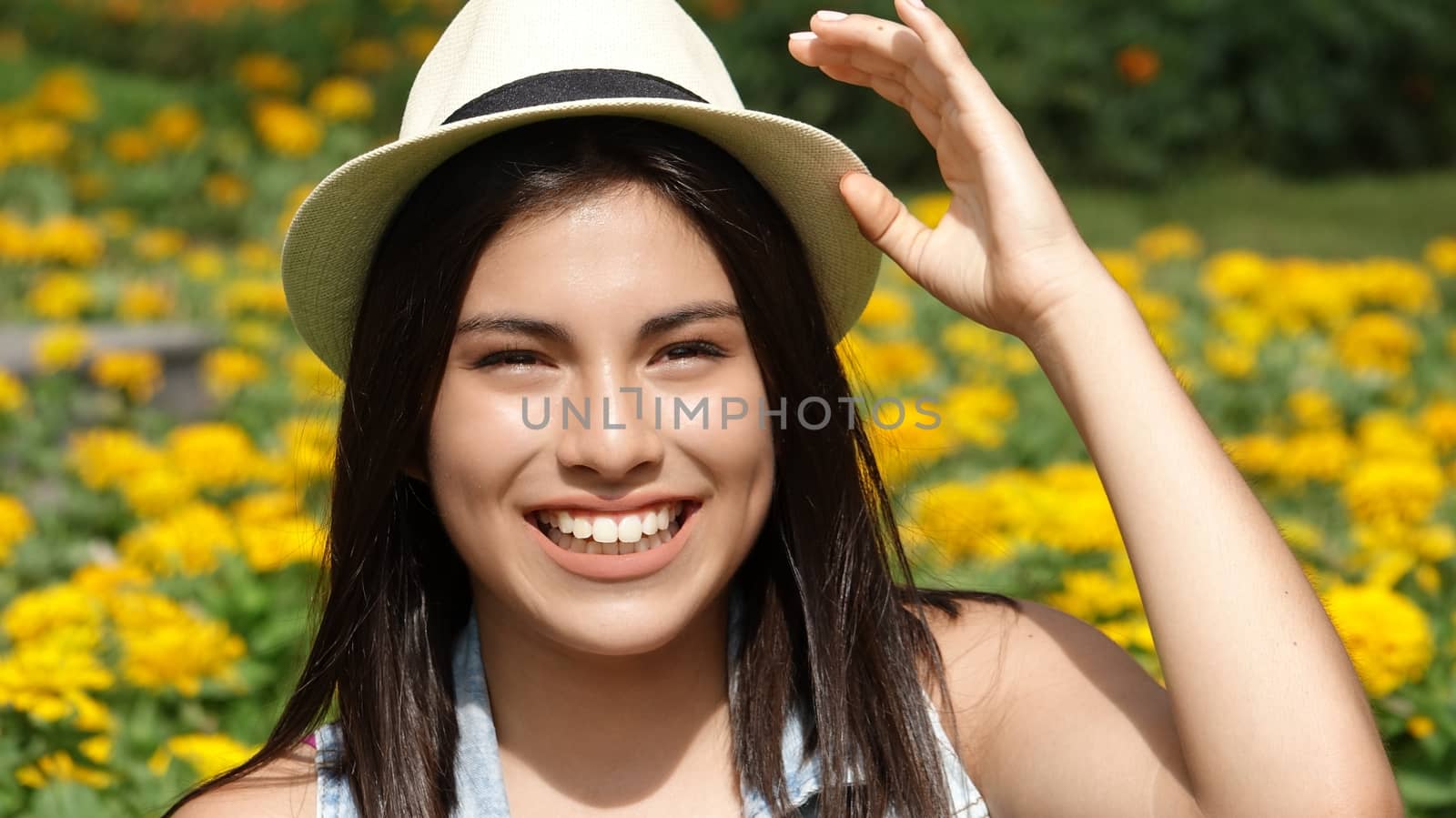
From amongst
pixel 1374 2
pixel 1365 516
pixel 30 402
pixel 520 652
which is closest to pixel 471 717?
pixel 520 652

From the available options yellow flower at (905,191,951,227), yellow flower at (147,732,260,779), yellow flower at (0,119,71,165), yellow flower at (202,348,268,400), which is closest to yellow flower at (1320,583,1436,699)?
yellow flower at (147,732,260,779)

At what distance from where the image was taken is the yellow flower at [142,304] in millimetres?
4531

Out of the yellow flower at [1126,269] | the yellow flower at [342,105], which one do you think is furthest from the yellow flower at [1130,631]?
the yellow flower at [342,105]

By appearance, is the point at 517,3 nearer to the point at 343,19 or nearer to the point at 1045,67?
the point at 1045,67

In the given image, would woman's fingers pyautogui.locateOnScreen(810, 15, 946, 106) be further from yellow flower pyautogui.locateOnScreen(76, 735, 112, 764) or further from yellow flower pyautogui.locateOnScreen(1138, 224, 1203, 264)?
yellow flower pyautogui.locateOnScreen(1138, 224, 1203, 264)

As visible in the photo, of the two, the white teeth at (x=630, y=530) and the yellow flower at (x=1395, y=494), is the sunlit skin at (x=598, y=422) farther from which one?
the yellow flower at (x=1395, y=494)

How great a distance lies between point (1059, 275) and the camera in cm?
182

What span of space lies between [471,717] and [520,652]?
10 centimetres

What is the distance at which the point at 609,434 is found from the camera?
1764mm

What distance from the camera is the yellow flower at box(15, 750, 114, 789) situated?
7.18 feet

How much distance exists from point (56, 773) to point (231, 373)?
1.87 meters

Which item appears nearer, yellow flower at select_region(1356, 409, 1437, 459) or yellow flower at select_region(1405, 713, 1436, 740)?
yellow flower at select_region(1405, 713, 1436, 740)

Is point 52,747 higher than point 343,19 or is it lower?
lower

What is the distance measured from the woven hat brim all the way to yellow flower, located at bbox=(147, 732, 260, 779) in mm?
525
